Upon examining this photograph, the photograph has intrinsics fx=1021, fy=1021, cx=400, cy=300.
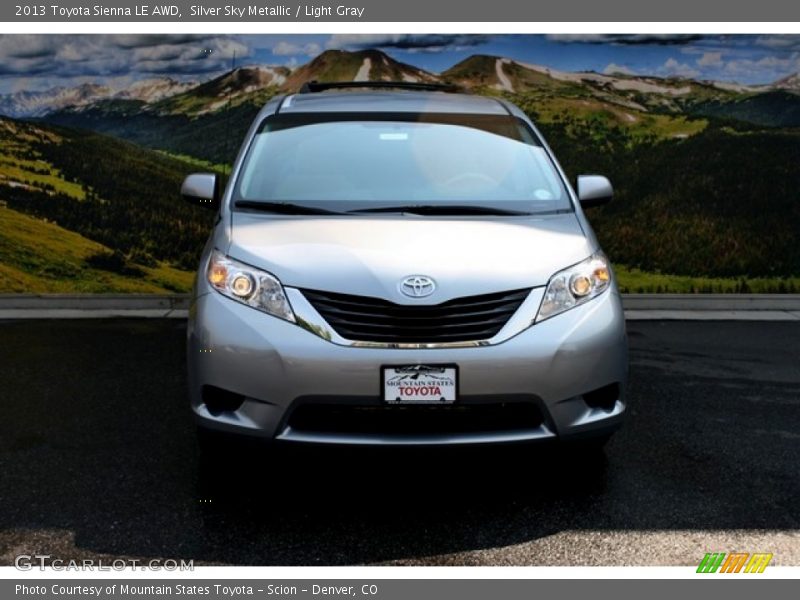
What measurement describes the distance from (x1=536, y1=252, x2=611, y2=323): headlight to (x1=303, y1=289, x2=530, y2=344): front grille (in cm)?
22

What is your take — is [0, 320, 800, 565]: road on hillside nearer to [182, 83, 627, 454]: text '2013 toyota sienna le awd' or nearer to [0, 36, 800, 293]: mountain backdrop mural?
[182, 83, 627, 454]: text '2013 toyota sienna le awd'

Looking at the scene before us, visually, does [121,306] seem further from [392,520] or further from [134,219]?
[392,520]

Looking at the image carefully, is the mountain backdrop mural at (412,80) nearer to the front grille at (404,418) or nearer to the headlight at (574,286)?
the headlight at (574,286)

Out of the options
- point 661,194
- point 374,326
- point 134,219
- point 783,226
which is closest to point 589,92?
point 661,194

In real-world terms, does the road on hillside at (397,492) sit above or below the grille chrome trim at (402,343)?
below

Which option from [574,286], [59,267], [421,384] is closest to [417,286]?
[421,384]

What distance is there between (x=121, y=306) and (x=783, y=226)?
6261 mm

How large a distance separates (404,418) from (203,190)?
1.84 metres

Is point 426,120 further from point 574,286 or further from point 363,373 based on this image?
point 363,373

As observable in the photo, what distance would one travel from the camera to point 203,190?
513 centimetres

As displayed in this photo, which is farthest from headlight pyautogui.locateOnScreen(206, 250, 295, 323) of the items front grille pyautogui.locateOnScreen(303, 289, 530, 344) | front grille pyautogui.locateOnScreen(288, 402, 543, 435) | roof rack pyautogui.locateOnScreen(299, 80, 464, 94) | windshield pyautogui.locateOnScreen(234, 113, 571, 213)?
roof rack pyautogui.locateOnScreen(299, 80, 464, 94)

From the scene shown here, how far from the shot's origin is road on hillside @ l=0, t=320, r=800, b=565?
3.89 metres

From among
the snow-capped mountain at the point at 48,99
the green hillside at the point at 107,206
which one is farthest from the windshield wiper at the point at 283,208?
the snow-capped mountain at the point at 48,99

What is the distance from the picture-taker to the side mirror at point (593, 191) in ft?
17.2
